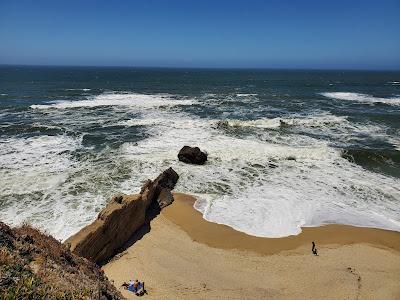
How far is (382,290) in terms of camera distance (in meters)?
13.2

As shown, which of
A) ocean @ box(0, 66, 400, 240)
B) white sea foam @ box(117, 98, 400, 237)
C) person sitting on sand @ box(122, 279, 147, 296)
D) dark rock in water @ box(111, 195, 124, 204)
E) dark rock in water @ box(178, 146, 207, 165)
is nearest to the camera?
person sitting on sand @ box(122, 279, 147, 296)

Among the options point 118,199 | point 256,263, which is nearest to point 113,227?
point 118,199

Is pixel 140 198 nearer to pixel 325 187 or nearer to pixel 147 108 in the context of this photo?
pixel 325 187

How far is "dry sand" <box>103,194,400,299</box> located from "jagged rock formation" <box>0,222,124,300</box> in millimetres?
4845

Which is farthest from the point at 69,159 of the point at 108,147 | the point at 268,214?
the point at 268,214

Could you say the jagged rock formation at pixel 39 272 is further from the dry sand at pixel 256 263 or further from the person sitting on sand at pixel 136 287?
the dry sand at pixel 256 263

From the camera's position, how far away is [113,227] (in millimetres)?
15234

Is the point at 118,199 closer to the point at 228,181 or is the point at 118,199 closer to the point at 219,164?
the point at 228,181

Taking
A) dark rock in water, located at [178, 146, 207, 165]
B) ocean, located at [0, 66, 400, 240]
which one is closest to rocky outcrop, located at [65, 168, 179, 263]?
ocean, located at [0, 66, 400, 240]

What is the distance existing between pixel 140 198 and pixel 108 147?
1391cm

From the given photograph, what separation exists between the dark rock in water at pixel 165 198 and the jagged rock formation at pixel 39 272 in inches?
411

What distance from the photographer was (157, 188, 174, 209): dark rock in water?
19575 millimetres

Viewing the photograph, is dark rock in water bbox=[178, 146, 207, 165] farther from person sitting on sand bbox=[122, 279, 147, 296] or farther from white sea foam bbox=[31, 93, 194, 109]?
white sea foam bbox=[31, 93, 194, 109]

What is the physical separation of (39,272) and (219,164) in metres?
19.8
